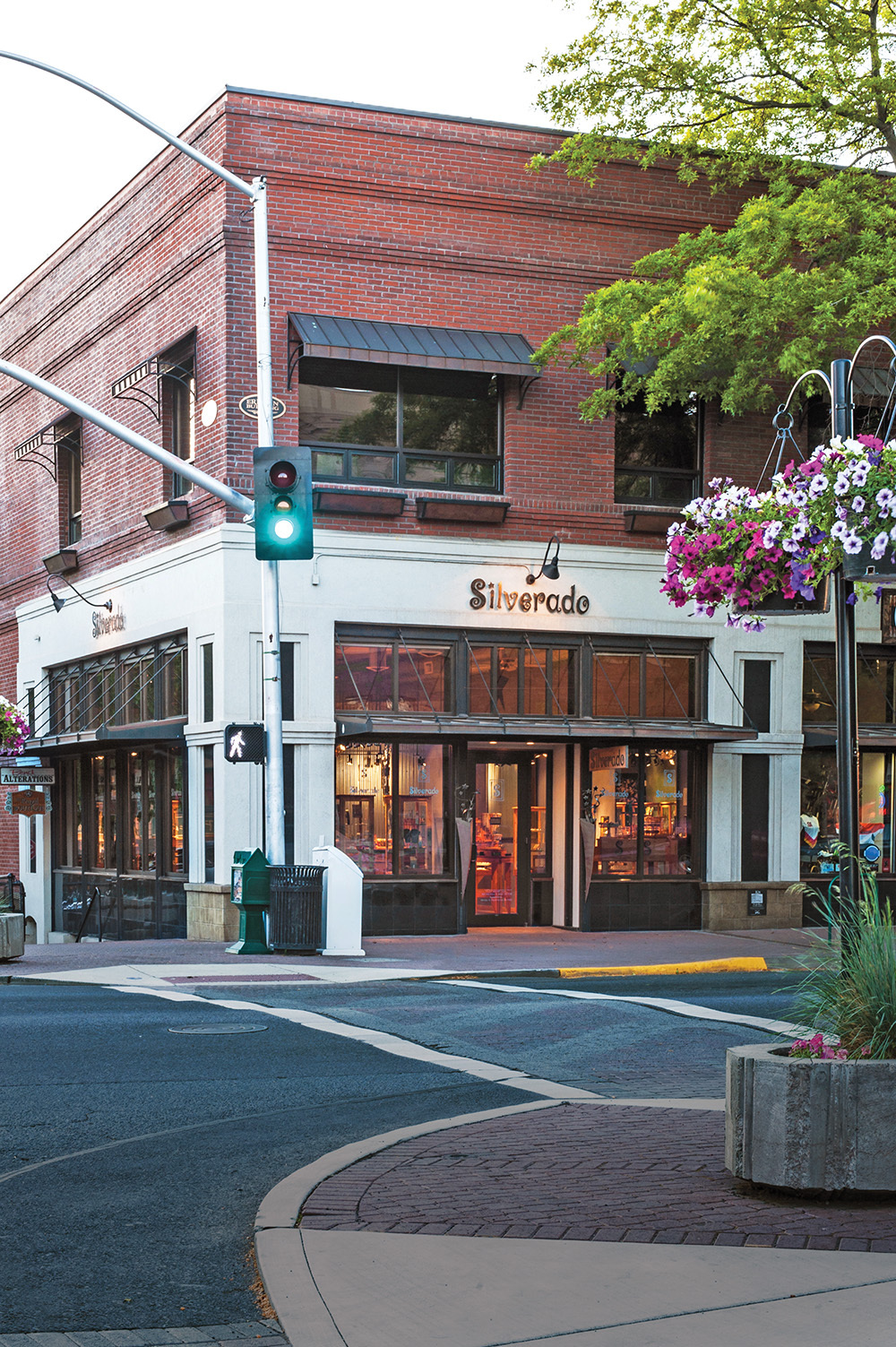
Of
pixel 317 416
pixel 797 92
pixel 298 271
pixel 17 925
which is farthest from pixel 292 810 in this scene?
pixel 797 92

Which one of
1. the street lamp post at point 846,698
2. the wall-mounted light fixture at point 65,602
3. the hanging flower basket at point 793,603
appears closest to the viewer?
the street lamp post at point 846,698

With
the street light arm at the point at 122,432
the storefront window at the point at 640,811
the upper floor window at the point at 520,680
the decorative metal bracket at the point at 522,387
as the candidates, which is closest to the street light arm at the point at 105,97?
the street light arm at the point at 122,432

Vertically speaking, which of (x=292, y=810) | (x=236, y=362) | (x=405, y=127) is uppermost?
(x=405, y=127)

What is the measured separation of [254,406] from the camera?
20.0 metres

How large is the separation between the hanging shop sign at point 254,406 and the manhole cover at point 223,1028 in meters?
9.81

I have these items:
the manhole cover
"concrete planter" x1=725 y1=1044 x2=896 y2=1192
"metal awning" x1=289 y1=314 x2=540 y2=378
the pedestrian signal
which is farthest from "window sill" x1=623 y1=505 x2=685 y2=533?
"concrete planter" x1=725 y1=1044 x2=896 y2=1192

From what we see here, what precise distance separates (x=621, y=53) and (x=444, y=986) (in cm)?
1246

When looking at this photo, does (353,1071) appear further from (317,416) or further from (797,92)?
(797,92)

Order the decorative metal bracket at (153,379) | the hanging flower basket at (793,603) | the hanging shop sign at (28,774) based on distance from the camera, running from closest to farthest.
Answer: the hanging flower basket at (793,603) → the decorative metal bracket at (153,379) → the hanging shop sign at (28,774)

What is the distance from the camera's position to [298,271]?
821 inches

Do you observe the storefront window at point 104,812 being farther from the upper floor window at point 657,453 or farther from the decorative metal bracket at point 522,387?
the upper floor window at point 657,453

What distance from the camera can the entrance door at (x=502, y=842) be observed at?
867 inches

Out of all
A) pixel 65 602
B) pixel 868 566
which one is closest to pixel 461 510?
pixel 65 602

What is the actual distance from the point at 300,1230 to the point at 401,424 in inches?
649
